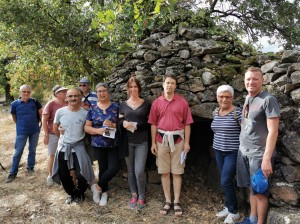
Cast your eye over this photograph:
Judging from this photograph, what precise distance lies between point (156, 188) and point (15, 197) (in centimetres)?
265

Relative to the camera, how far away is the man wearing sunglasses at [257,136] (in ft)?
10.3

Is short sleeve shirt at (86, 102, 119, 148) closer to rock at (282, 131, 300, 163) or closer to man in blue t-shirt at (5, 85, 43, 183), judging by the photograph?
man in blue t-shirt at (5, 85, 43, 183)

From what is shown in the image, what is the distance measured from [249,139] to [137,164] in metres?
1.77

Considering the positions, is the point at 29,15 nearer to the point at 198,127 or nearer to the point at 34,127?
the point at 34,127

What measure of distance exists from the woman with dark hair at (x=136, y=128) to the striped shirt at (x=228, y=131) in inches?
45.0

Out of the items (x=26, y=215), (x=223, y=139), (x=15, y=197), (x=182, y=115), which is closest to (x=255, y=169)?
(x=223, y=139)

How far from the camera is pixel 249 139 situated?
11.1 ft

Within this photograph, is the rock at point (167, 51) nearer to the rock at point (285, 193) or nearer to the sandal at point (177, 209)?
the sandal at point (177, 209)

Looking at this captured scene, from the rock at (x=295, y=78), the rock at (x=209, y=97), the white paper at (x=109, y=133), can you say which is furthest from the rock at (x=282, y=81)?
the white paper at (x=109, y=133)

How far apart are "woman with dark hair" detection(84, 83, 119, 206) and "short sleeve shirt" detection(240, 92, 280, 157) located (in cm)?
197

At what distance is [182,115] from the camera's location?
406cm

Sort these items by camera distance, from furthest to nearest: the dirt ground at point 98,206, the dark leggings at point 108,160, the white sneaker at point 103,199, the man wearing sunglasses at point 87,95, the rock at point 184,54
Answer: the man wearing sunglasses at point 87,95, the rock at point 184,54, the white sneaker at point 103,199, the dark leggings at point 108,160, the dirt ground at point 98,206

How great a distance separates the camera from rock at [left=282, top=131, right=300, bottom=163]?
353 cm

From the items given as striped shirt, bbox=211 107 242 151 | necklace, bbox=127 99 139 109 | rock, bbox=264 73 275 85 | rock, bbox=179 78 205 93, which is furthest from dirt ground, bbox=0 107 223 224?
rock, bbox=264 73 275 85
